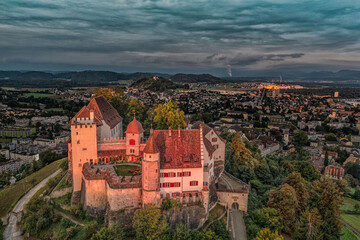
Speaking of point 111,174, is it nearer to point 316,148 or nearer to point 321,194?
point 321,194

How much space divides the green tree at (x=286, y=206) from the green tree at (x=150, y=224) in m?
22.3

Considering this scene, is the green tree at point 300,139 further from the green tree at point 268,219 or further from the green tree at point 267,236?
the green tree at point 267,236

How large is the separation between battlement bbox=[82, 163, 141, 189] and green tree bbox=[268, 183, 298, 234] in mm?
25639

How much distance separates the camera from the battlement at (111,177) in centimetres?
4241

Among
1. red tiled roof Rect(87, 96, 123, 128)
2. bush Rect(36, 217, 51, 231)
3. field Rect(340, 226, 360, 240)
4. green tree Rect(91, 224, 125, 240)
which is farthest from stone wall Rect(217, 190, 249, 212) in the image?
bush Rect(36, 217, 51, 231)

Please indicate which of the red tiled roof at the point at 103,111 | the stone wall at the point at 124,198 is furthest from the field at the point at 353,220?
the red tiled roof at the point at 103,111

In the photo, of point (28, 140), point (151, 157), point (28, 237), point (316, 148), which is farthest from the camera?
point (28, 140)

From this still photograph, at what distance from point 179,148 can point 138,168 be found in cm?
846

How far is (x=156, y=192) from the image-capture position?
41.1 metres

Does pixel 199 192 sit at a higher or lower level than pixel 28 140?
higher

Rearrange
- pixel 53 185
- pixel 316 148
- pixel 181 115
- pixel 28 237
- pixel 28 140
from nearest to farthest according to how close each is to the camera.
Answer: pixel 28 237
pixel 53 185
pixel 181 115
pixel 316 148
pixel 28 140

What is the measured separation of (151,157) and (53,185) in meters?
25.4

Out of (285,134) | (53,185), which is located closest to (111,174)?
(53,185)

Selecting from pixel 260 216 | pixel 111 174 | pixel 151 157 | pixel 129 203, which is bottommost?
pixel 260 216
